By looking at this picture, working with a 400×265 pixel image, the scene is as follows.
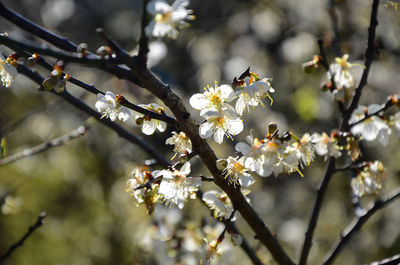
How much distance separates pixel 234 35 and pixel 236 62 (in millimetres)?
505

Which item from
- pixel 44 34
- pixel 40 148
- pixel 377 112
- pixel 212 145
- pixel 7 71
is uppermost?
pixel 212 145

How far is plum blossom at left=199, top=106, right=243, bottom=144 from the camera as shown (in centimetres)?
117

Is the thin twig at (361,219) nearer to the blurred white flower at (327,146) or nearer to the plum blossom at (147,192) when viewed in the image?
the blurred white flower at (327,146)

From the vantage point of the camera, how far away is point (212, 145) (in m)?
4.41

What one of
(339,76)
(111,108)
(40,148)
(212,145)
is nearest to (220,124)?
(111,108)

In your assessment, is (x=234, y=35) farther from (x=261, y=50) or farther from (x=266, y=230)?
(x=266, y=230)

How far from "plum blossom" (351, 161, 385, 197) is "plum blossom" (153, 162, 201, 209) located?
73cm

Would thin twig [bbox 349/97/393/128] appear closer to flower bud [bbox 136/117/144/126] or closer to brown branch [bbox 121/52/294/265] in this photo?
brown branch [bbox 121/52/294/265]

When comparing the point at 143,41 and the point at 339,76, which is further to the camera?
the point at 339,76

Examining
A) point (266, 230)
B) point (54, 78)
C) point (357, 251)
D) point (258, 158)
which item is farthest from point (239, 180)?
point (357, 251)

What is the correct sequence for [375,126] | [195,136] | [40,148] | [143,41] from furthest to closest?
[40,148] → [375,126] → [195,136] → [143,41]

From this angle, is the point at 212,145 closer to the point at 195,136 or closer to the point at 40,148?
the point at 40,148

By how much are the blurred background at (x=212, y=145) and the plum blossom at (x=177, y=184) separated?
3.83 feet

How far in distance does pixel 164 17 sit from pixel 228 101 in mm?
333
